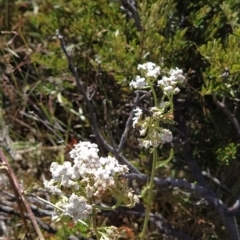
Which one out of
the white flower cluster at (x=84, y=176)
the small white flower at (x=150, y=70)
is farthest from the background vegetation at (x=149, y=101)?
the white flower cluster at (x=84, y=176)

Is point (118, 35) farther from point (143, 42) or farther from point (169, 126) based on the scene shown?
point (169, 126)

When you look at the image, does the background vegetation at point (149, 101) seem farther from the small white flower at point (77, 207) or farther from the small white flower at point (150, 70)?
the small white flower at point (77, 207)

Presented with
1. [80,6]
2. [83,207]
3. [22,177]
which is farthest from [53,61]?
[83,207]

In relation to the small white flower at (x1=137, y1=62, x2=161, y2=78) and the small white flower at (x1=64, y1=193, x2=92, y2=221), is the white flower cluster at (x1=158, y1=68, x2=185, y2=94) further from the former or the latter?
the small white flower at (x1=64, y1=193, x2=92, y2=221)

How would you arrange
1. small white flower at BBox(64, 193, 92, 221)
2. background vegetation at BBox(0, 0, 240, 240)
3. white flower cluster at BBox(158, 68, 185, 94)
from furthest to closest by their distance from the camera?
background vegetation at BBox(0, 0, 240, 240) → white flower cluster at BBox(158, 68, 185, 94) → small white flower at BBox(64, 193, 92, 221)

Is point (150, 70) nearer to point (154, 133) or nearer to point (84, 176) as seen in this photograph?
point (154, 133)

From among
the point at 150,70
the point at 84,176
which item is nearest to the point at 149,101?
the point at 150,70

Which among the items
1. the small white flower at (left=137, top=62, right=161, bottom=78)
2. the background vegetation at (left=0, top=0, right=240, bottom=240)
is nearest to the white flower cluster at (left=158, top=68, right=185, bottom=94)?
the small white flower at (left=137, top=62, right=161, bottom=78)
